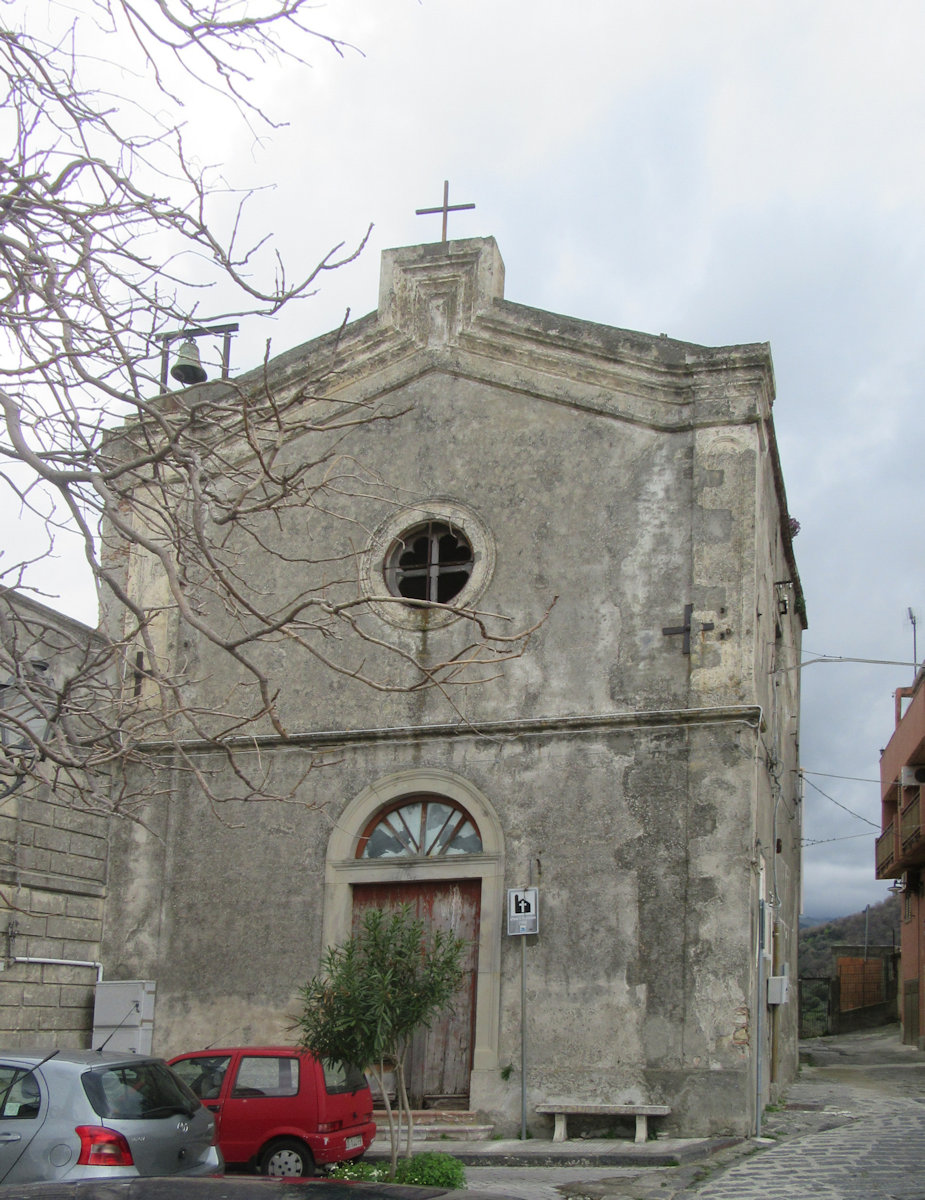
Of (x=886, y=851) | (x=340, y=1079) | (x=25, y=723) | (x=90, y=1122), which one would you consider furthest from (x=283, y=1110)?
(x=886, y=851)

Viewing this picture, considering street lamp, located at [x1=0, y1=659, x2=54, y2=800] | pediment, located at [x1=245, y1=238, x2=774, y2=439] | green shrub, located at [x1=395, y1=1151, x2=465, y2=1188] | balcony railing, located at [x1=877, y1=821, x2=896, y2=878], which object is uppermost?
pediment, located at [x1=245, y1=238, x2=774, y2=439]

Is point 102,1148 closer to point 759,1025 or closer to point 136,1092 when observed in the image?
point 136,1092

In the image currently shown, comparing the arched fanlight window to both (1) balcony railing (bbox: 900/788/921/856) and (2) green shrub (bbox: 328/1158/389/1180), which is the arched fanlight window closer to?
(2) green shrub (bbox: 328/1158/389/1180)

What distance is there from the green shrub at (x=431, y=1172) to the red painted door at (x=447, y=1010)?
3740 mm

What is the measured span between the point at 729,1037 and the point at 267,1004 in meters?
4.76

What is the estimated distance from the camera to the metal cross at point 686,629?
1333cm

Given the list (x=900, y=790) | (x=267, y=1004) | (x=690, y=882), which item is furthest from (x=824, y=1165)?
(x=900, y=790)

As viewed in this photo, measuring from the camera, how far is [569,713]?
44.5 feet

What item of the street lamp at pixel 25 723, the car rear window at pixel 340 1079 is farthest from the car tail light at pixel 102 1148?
the car rear window at pixel 340 1079

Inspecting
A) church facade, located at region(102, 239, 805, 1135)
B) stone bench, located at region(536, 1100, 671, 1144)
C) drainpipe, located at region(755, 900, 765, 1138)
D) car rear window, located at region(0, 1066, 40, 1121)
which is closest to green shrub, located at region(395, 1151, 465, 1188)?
car rear window, located at region(0, 1066, 40, 1121)

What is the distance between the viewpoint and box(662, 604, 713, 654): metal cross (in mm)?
13328

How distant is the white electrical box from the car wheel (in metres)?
3.79

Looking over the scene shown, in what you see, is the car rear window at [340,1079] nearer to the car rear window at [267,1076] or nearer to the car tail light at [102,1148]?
the car rear window at [267,1076]

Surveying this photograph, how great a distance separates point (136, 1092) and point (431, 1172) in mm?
2190
